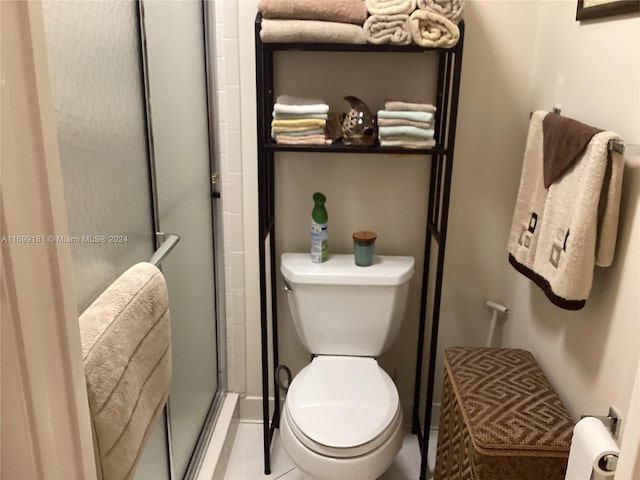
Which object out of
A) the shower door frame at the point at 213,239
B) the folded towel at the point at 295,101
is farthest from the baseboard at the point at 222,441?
the folded towel at the point at 295,101

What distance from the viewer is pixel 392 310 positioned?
1.94 metres

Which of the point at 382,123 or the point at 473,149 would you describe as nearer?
the point at 382,123

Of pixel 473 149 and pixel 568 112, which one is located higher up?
pixel 568 112

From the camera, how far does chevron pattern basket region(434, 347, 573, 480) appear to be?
4.49 feet

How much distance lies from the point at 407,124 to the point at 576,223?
572 millimetres

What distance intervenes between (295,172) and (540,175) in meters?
0.80

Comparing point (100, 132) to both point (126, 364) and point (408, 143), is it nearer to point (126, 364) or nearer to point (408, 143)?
point (126, 364)

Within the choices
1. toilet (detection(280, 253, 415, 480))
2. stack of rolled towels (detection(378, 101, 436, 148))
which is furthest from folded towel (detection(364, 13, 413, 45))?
toilet (detection(280, 253, 415, 480))

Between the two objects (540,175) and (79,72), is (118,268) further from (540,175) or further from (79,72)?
(540,175)

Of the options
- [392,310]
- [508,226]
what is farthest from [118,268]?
[508,226]

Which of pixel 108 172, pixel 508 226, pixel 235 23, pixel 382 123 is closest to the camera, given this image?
pixel 108 172

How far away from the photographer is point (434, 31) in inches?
61.6

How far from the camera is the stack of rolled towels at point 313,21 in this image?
1574 millimetres

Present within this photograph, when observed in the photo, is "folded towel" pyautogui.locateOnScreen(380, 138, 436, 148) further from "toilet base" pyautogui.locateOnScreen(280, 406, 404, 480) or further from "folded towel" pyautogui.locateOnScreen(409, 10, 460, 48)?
"toilet base" pyautogui.locateOnScreen(280, 406, 404, 480)
